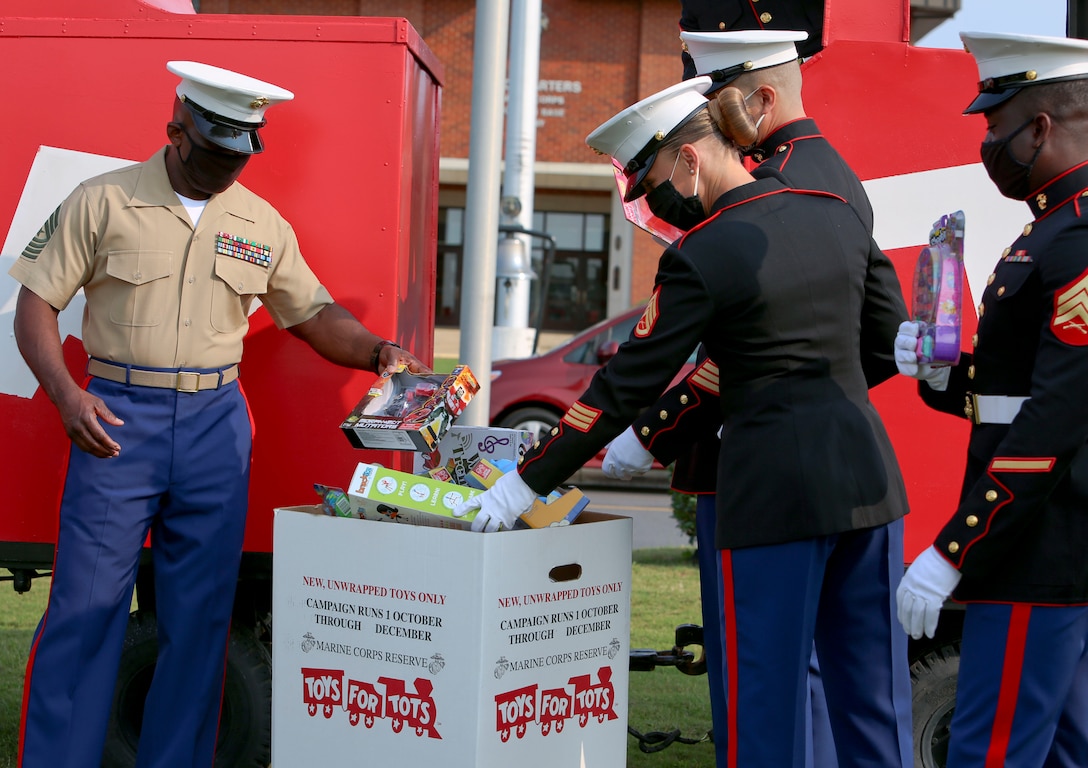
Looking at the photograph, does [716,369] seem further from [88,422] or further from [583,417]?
[88,422]

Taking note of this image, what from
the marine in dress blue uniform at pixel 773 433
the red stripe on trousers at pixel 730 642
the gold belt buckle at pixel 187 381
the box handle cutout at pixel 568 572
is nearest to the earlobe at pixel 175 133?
the gold belt buckle at pixel 187 381

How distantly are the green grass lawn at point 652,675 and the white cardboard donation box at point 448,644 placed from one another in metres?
1.50

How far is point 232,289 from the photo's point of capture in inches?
128

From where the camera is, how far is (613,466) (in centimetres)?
319

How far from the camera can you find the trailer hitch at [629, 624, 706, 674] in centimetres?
362

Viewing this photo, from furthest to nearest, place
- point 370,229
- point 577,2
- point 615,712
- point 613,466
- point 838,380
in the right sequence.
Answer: point 577,2 → point 370,229 → point 613,466 → point 615,712 → point 838,380

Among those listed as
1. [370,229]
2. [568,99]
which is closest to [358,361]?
[370,229]

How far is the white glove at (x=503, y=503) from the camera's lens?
265 centimetres

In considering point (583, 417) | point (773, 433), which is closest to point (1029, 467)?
point (773, 433)

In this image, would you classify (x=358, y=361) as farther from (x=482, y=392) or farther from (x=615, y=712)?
(x=615, y=712)

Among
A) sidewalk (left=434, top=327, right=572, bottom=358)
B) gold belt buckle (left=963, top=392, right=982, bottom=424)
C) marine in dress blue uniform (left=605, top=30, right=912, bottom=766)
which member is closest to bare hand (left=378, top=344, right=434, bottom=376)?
marine in dress blue uniform (left=605, top=30, right=912, bottom=766)

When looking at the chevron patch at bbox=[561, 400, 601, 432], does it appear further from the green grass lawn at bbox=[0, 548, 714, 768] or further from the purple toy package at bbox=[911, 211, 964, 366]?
the green grass lawn at bbox=[0, 548, 714, 768]

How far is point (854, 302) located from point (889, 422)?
34.9 inches

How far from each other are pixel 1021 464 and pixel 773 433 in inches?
20.3
